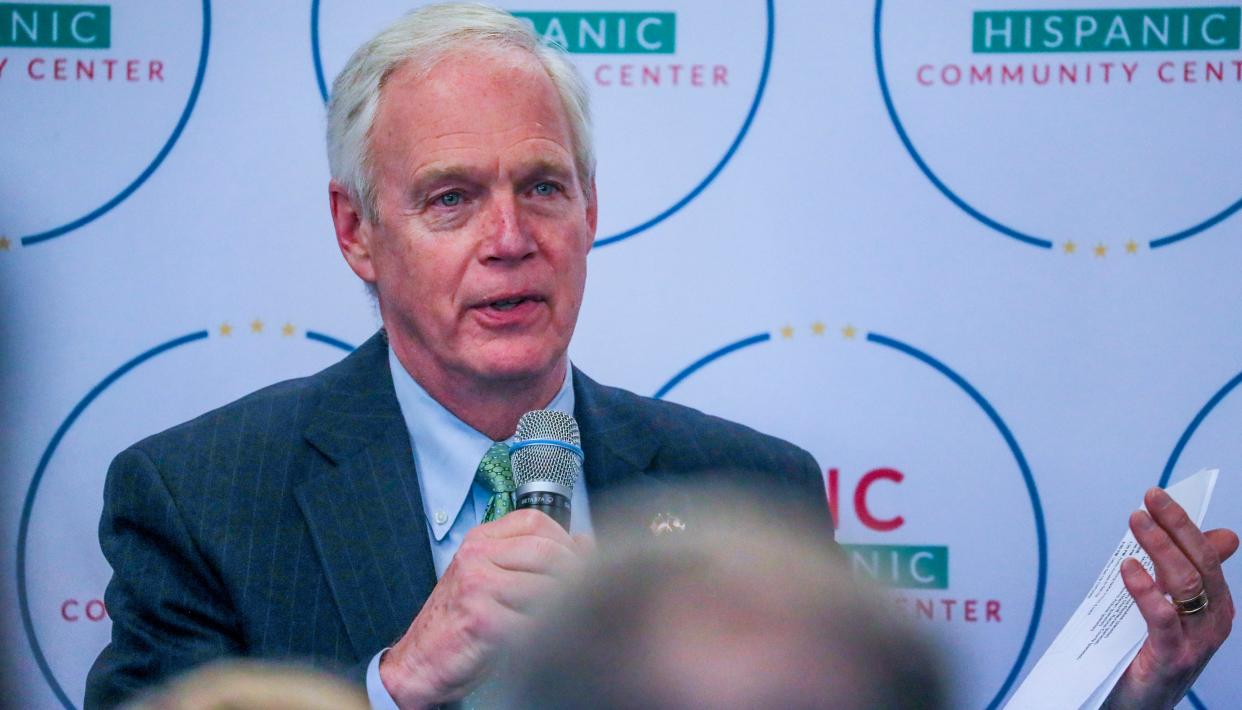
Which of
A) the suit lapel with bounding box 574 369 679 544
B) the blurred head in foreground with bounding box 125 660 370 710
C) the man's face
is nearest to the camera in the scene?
the blurred head in foreground with bounding box 125 660 370 710

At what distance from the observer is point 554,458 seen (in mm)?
1719

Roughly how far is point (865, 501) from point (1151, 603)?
0.82 m

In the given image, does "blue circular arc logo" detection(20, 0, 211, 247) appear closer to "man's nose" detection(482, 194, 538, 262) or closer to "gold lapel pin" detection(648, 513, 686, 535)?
"man's nose" detection(482, 194, 538, 262)

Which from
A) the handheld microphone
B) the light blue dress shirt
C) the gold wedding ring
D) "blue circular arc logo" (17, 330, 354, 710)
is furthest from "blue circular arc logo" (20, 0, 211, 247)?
the gold wedding ring

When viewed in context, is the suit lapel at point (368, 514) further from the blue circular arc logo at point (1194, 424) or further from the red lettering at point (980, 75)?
the blue circular arc logo at point (1194, 424)

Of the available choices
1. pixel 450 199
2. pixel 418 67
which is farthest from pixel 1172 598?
pixel 418 67

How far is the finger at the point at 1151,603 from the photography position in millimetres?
1867

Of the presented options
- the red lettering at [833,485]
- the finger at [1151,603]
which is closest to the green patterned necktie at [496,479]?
the red lettering at [833,485]

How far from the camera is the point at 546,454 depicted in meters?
1.72

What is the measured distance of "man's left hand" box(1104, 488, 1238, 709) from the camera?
1868mm

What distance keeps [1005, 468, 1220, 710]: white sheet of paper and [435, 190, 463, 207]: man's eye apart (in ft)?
3.59

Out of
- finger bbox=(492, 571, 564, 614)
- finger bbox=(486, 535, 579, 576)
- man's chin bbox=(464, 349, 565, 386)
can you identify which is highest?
man's chin bbox=(464, 349, 565, 386)

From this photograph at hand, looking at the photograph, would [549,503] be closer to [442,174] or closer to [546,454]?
[546,454]

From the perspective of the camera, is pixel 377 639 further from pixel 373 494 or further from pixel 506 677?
pixel 506 677
